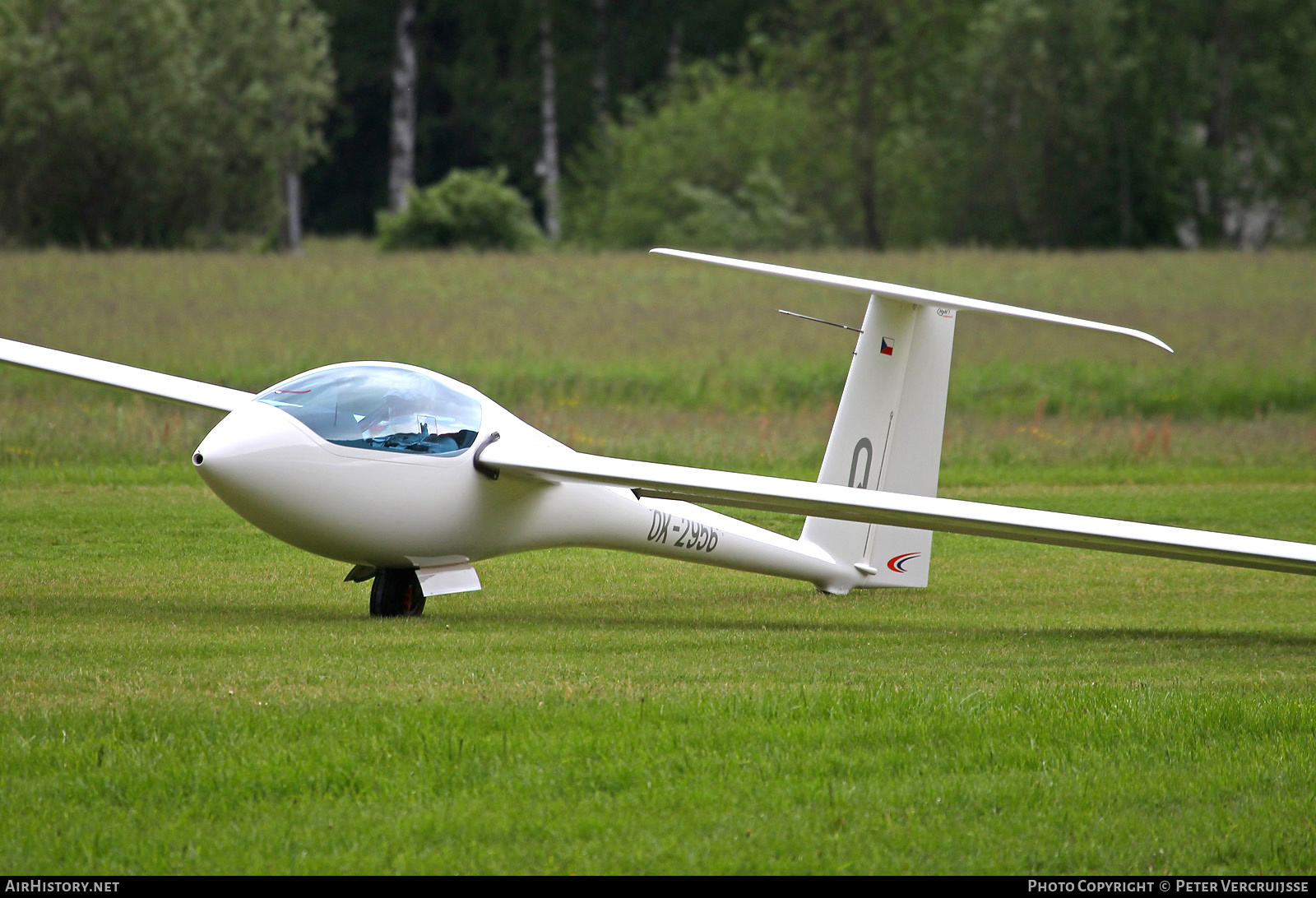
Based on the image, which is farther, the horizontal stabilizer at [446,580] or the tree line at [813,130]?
the tree line at [813,130]

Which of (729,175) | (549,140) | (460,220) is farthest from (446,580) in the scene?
(549,140)

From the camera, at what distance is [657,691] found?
25.9 ft

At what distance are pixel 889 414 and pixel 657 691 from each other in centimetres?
457

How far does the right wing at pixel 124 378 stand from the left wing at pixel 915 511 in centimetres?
254

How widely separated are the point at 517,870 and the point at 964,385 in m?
21.9

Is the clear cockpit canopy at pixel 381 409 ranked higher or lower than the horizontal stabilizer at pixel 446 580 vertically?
higher

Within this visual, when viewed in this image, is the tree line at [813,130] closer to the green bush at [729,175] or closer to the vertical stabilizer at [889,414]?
the green bush at [729,175]

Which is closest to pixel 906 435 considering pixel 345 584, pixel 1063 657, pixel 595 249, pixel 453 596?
pixel 1063 657

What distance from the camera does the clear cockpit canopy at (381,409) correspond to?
960 cm

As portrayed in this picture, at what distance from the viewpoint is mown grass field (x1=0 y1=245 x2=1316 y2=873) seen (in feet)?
18.9

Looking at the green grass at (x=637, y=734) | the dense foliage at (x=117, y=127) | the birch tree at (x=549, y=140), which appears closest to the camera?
the green grass at (x=637, y=734)

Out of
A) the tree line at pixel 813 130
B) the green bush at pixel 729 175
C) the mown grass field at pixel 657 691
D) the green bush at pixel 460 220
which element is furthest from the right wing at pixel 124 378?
the green bush at pixel 729 175

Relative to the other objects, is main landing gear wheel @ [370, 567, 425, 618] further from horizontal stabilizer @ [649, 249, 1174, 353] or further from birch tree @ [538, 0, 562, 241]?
birch tree @ [538, 0, 562, 241]
